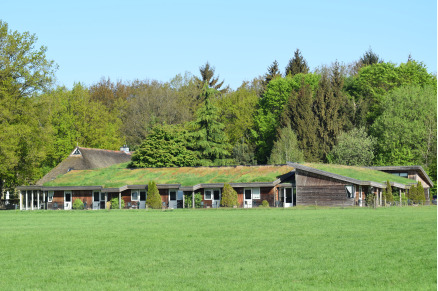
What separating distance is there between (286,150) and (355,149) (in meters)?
8.14

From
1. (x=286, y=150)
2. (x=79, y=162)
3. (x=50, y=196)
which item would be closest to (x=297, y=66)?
(x=286, y=150)

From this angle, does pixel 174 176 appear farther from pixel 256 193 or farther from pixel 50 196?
pixel 50 196

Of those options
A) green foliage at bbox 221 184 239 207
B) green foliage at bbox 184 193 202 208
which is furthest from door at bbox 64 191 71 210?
green foliage at bbox 221 184 239 207

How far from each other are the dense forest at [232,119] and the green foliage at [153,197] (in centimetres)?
1028

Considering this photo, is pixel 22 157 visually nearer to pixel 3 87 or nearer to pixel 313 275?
pixel 3 87

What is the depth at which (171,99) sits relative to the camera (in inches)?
3900

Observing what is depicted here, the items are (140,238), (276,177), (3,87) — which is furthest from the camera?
(276,177)

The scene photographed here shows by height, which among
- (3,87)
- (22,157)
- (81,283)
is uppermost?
(3,87)

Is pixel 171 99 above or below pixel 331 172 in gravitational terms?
above

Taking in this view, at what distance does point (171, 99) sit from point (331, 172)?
4503cm

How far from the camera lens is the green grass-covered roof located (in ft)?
193

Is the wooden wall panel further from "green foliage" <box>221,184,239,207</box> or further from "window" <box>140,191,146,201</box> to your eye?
"window" <box>140,191,146,201</box>

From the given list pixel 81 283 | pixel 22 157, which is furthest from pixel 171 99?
pixel 81 283

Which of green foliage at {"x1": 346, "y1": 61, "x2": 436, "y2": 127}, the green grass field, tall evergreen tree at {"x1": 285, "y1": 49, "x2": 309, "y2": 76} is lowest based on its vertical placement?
the green grass field
